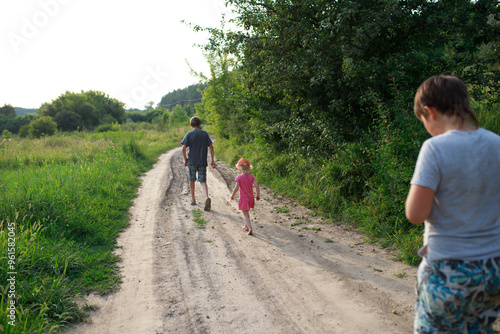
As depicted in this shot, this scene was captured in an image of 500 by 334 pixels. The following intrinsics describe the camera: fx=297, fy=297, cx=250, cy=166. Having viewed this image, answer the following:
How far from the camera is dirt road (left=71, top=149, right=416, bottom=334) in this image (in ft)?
10.5

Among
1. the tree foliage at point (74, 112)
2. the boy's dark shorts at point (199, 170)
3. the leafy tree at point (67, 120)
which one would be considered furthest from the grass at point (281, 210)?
the leafy tree at point (67, 120)

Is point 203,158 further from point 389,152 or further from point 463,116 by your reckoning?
point 463,116

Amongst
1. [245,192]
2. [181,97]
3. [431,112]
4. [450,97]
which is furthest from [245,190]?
[181,97]

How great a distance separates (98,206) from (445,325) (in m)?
7.01

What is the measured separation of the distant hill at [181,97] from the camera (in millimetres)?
120125

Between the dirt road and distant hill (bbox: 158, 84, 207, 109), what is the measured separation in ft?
374

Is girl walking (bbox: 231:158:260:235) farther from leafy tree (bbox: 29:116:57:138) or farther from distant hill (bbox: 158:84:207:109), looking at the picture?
distant hill (bbox: 158:84:207:109)

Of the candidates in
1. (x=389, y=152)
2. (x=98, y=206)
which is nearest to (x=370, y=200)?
(x=389, y=152)

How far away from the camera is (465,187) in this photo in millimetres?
1609

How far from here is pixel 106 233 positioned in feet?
18.8

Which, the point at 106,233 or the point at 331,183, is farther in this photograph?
the point at 331,183

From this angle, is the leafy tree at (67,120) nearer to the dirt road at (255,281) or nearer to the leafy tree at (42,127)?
the leafy tree at (42,127)

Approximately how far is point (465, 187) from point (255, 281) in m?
3.06

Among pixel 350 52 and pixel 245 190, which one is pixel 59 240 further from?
pixel 350 52
